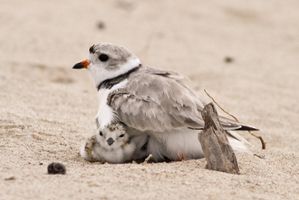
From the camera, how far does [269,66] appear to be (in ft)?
28.9

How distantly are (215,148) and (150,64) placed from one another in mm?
4076

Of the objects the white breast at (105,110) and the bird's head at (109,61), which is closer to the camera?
the white breast at (105,110)

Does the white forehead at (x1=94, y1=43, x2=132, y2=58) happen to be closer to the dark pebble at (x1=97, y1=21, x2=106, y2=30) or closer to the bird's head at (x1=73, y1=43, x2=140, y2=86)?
the bird's head at (x1=73, y1=43, x2=140, y2=86)

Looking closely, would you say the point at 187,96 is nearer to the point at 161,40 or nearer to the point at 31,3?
the point at 161,40

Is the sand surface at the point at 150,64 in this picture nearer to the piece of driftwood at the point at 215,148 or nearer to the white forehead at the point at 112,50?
the piece of driftwood at the point at 215,148

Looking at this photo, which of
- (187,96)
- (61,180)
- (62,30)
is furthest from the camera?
(62,30)

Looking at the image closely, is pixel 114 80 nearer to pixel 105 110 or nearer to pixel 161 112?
pixel 105 110

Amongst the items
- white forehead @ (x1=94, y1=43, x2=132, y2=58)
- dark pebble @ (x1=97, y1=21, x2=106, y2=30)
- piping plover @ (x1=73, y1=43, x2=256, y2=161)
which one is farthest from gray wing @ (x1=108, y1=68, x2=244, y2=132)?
dark pebble @ (x1=97, y1=21, x2=106, y2=30)

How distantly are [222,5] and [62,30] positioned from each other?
2.93 meters

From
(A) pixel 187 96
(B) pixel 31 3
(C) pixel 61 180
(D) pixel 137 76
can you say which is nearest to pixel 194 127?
(A) pixel 187 96

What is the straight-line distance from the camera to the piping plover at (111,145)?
4594mm

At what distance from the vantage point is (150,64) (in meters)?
8.41

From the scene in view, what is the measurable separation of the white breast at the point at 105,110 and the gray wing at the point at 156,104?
0.13 ft

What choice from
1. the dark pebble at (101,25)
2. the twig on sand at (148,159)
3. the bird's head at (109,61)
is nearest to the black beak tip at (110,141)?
the twig on sand at (148,159)
